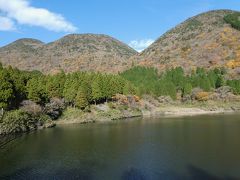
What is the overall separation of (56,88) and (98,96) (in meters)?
15.2

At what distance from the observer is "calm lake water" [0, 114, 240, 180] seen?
134 feet

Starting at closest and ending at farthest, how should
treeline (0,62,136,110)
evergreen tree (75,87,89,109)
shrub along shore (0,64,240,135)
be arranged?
treeline (0,62,136,110) < shrub along shore (0,64,240,135) < evergreen tree (75,87,89,109)

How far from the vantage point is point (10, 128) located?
70500mm

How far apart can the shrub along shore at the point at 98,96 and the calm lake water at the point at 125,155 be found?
33.3 feet

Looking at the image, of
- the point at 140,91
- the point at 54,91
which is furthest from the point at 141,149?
the point at 140,91

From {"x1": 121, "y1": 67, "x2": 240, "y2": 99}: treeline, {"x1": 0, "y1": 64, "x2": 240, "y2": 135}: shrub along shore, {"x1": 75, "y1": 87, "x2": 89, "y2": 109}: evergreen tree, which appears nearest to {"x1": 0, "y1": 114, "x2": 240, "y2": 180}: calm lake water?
{"x1": 0, "y1": 64, "x2": 240, "y2": 135}: shrub along shore

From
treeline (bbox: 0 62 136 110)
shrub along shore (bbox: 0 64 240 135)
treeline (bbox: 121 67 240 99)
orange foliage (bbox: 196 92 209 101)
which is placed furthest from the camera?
treeline (bbox: 121 67 240 99)

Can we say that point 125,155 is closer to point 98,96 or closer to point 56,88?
point 56,88

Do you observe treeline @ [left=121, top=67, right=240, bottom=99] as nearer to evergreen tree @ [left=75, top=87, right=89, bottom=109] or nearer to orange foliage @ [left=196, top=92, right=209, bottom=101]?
orange foliage @ [left=196, top=92, right=209, bottom=101]

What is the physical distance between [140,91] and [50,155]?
82.1 meters

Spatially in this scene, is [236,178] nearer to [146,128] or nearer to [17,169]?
[17,169]

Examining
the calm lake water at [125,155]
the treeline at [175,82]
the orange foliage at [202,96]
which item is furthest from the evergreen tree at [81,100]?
the orange foliage at [202,96]

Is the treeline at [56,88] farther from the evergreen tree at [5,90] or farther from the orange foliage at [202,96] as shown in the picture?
the orange foliage at [202,96]

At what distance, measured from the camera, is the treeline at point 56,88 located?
78812 mm
